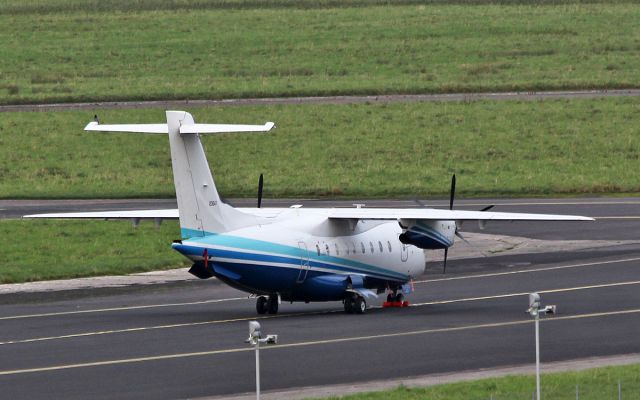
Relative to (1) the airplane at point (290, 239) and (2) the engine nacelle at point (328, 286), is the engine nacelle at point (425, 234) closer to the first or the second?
(1) the airplane at point (290, 239)

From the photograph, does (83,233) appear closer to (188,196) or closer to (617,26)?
(188,196)

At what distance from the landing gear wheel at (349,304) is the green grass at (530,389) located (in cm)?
1041

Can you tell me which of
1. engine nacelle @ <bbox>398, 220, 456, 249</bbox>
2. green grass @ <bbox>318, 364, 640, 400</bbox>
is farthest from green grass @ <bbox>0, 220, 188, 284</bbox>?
green grass @ <bbox>318, 364, 640, 400</bbox>

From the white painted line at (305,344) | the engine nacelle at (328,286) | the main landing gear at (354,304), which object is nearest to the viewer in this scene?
the white painted line at (305,344)

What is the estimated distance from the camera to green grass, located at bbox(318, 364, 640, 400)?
27.0 meters

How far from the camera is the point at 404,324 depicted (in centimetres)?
3678

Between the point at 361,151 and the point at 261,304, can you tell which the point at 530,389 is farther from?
the point at 361,151

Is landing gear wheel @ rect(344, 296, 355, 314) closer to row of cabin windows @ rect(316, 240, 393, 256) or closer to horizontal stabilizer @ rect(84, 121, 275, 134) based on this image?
row of cabin windows @ rect(316, 240, 393, 256)

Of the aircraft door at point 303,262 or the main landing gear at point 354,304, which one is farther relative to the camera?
the main landing gear at point 354,304

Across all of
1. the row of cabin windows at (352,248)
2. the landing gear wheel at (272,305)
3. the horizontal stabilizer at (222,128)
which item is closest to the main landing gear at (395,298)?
the row of cabin windows at (352,248)

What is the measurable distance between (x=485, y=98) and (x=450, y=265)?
119 feet


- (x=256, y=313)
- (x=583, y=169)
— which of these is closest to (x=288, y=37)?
(x=583, y=169)

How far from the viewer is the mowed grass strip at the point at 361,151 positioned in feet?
224

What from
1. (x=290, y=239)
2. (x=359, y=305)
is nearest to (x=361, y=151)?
(x=359, y=305)
